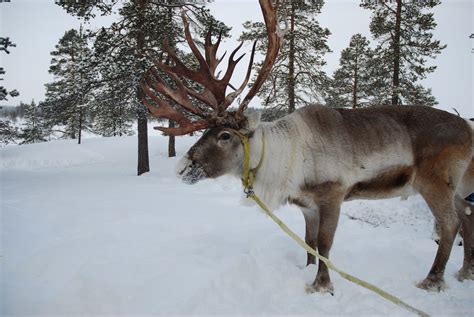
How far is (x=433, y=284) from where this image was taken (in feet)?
11.3

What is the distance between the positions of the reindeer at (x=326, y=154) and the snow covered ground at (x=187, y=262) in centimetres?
39

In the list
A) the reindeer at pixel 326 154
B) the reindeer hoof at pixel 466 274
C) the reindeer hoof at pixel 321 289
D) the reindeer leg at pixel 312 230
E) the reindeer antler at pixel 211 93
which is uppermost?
the reindeer antler at pixel 211 93

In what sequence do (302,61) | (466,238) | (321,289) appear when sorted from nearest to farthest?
(321,289)
(466,238)
(302,61)

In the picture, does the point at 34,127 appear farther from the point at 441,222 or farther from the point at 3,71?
the point at 441,222

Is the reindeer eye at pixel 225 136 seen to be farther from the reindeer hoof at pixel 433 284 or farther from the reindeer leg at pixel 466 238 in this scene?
the reindeer leg at pixel 466 238

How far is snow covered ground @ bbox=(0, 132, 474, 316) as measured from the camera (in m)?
2.86

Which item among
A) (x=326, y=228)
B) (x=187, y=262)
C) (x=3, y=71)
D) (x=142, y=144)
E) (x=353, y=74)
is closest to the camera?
(x=326, y=228)

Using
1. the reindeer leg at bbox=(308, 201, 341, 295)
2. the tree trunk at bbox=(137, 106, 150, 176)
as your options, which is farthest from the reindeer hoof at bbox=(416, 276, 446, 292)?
the tree trunk at bbox=(137, 106, 150, 176)

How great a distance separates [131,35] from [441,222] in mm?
11689

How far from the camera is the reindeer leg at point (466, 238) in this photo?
12.1ft

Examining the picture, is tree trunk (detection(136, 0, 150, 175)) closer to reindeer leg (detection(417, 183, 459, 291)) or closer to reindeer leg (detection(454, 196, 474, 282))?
reindeer leg (detection(417, 183, 459, 291))

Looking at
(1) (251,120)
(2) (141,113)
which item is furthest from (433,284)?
(2) (141,113)

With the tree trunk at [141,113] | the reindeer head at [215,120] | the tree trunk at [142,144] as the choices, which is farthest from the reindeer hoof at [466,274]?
the tree trunk at [142,144]

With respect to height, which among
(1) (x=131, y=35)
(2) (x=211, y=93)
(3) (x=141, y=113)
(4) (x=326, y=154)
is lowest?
(4) (x=326, y=154)
